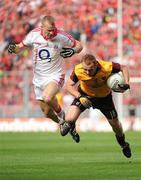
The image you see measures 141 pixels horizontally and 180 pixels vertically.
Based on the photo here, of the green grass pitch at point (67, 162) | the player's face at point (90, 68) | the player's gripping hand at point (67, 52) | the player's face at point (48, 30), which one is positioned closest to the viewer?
the green grass pitch at point (67, 162)

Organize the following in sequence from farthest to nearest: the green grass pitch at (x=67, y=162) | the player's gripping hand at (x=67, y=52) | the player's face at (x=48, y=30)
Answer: the player's gripping hand at (x=67, y=52), the player's face at (x=48, y=30), the green grass pitch at (x=67, y=162)

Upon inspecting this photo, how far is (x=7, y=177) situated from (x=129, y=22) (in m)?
24.7

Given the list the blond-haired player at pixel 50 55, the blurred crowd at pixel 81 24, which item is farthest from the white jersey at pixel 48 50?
the blurred crowd at pixel 81 24

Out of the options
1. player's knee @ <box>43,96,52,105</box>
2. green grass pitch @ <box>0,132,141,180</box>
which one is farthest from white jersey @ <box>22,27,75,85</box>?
green grass pitch @ <box>0,132,141,180</box>

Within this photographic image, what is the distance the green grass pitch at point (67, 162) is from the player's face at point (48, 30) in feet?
7.82

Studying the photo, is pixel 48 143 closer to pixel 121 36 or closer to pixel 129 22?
pixel 121 36

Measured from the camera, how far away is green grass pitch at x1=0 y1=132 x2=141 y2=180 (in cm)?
1247

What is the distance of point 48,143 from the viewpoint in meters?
23.0

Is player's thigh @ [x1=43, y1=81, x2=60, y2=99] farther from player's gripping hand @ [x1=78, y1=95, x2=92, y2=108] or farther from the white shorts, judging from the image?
player's gripping hand @ [x1=78, y1=95, x2=92, y2=108]

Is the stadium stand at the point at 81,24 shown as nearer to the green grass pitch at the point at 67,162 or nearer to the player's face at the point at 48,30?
the green grass pitch at the point at 67,162

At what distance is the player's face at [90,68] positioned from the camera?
14.4 meters

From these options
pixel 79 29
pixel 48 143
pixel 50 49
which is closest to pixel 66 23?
pixel 79 29

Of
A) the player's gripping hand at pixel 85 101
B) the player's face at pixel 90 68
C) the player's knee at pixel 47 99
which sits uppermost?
the player's face at pixel 90 68

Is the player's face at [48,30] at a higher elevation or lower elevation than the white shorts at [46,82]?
higher
